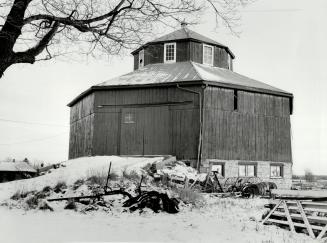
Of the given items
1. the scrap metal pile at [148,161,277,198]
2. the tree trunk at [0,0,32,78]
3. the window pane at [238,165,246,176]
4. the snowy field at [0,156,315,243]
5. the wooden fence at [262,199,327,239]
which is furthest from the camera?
the window pane at [238,165,246,176]

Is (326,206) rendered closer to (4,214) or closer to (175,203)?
(175,203)

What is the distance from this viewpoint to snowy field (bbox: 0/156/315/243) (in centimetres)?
805

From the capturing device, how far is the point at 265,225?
32.9 ft

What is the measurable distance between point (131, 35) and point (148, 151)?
15.2 metres

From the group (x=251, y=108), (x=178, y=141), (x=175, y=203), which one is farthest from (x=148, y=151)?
(x=175, y=203)

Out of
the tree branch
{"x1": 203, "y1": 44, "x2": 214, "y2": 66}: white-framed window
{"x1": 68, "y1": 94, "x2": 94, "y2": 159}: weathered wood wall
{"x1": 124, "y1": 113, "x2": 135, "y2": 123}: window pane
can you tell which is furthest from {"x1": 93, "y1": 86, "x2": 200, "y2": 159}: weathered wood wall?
the tree branch

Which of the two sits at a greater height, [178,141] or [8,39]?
[8,39]

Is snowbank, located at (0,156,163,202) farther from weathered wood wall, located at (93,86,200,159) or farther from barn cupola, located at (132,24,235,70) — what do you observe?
barn cupola, located at (132,24,235,70)

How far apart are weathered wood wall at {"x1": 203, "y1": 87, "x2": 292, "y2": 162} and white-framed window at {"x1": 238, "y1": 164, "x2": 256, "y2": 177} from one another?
54 centimetres

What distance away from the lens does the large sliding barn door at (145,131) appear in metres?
24.3

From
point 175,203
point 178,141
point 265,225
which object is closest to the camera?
point 265,225

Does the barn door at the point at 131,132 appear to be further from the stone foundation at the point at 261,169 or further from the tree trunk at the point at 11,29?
the tree trunk at the point at 11,29

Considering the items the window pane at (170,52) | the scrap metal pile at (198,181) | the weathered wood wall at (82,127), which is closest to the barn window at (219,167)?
the scrap metal pile at (198,181)

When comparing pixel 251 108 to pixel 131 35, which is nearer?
pixel 131 35
